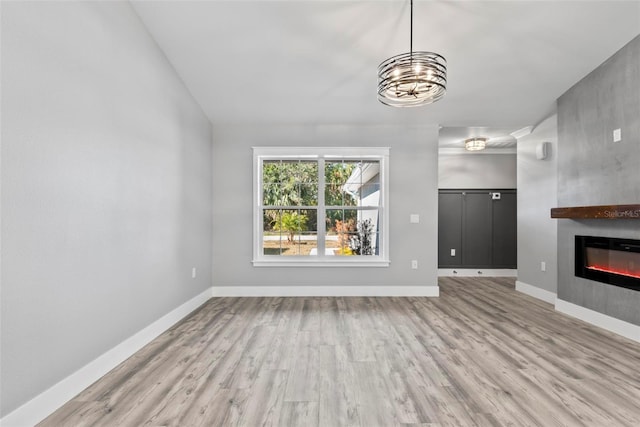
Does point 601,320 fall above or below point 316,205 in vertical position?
below

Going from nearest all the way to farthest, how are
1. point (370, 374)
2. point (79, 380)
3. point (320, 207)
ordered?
point (79, 380)
point (370, 374)
point (320, 207)

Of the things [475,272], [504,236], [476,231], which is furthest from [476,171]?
[475,272]

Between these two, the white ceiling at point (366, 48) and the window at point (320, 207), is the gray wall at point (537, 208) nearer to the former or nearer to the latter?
the white ceiling at point (366, 48)

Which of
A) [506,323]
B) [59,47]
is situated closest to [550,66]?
[506,323]

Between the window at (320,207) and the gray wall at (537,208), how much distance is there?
2.36 m

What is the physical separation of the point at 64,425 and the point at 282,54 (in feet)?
11.4

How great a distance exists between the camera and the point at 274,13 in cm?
290

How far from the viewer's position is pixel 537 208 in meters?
4.78

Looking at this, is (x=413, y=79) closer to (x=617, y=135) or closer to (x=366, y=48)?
(x=366, y=48)

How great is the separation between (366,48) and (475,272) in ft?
16.4

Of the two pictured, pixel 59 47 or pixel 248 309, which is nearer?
pixel 59 47

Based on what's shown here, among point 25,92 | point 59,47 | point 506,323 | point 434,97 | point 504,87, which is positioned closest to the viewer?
point 25,92

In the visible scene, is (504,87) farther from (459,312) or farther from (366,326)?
(366,326)

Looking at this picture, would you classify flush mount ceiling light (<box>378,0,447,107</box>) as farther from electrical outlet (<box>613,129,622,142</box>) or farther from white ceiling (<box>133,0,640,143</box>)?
electrical outlet (<box>613,129,622,142</box>)
